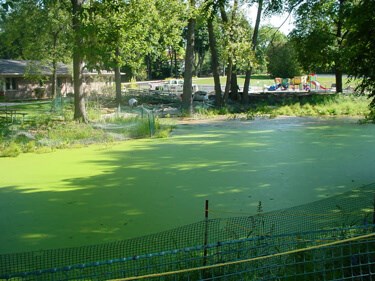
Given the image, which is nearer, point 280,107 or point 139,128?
point 139,128

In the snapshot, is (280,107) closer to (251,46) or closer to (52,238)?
(251,46)

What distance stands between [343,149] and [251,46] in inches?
493

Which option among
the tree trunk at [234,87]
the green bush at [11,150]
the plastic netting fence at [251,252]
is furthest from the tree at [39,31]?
the plastic netting fence at [251,252]

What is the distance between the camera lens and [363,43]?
5441mm

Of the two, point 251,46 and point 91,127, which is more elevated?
point 251,46

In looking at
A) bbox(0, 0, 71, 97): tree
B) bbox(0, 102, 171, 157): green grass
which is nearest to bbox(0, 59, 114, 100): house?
bbox(0, 0, 71, 97): tree

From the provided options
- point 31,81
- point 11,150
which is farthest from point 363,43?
point 31,81

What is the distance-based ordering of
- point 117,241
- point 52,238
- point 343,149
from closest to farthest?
1. point 117,241
2. point 52,238
3. point 343,149

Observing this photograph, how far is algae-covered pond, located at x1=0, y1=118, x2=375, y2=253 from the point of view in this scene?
582 centimetres

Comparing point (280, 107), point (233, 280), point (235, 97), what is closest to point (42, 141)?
point (233, 280)

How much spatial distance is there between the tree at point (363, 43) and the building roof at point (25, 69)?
74.1 feet

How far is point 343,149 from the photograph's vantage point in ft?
37.0

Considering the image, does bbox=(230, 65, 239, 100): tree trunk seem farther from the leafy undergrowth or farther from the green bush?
the green bush

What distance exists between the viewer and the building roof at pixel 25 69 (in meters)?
25.8
